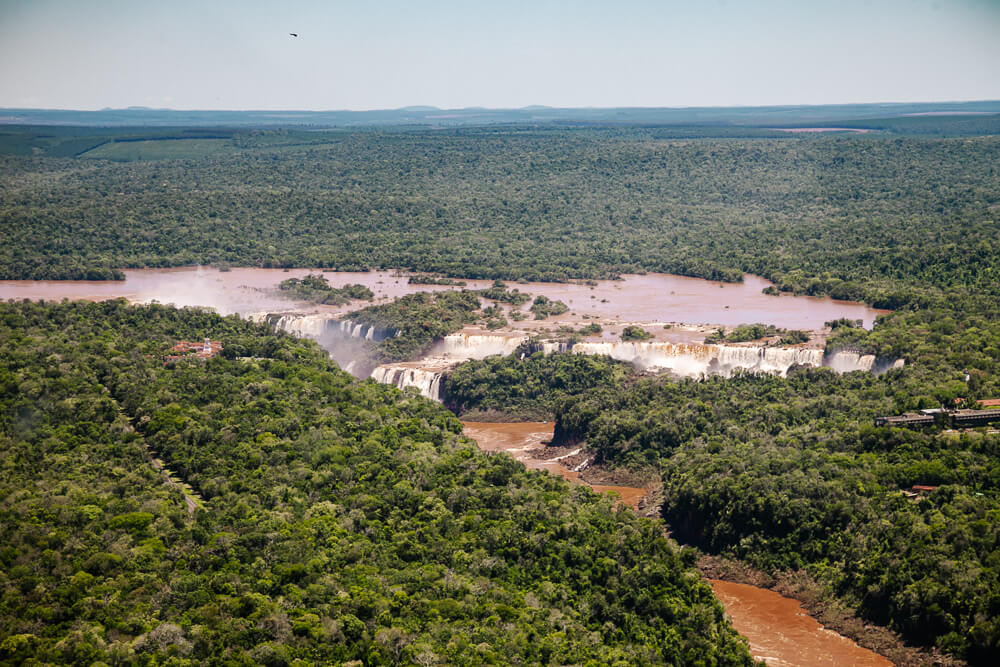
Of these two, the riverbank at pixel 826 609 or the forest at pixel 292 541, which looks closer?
the forest at pixel 292 541

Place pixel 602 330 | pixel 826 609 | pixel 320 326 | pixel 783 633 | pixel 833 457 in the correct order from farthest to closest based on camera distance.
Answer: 1. pixel 320 326
2. pixel 602 330
3. pixel 833 457
4. pixel 826 609
5. pixel 783 633

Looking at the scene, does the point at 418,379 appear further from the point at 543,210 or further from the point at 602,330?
the point at 543,210

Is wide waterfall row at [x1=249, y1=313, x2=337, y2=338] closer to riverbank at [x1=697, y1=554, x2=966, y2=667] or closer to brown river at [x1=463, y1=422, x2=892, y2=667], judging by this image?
riverbank at [x1=697, y1=554, x2=966, y2=667]

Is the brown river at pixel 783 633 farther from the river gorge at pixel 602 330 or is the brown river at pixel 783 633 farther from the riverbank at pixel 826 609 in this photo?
the riverbank at pixel 826 609

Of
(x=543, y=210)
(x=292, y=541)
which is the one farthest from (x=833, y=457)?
(x=543, y=210)

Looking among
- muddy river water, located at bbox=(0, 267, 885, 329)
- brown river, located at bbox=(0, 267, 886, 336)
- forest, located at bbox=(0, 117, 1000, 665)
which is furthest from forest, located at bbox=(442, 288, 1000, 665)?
muddy river water, located at bbox=(0, 267, 885, 329)

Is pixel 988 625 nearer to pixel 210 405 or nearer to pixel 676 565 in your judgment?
pixel 676 565

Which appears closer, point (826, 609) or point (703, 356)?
point (826, 609)

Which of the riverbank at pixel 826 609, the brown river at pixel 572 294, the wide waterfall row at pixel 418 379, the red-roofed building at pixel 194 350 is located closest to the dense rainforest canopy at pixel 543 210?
the brown river at pixel 572 294
